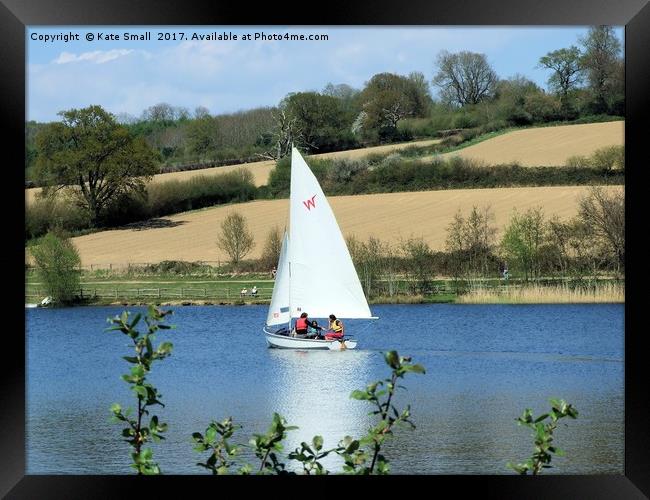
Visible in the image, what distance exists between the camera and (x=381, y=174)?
2382 inches

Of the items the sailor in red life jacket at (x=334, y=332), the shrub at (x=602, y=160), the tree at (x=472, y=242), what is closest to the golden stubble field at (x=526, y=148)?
the shrub at (x=602, y=160)

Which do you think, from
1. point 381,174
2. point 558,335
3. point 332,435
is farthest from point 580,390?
point 381,174

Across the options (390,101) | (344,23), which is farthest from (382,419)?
(390,101)

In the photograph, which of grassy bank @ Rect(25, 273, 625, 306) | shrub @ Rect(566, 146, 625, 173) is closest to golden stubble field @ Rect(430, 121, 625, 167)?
shrub @ Rect(566, 146, 625, 173)

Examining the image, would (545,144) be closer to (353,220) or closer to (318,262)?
(353,220)

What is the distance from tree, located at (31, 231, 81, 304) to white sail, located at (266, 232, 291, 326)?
22.5 meters

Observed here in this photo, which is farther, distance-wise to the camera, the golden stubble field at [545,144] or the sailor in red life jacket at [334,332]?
the golden stubble field at [545,144]

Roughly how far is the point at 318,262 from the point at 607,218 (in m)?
24.8

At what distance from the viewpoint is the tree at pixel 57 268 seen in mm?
48531

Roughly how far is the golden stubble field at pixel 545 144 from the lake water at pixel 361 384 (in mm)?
14043

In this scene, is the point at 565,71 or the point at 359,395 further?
the point at 565,71

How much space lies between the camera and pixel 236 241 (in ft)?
172

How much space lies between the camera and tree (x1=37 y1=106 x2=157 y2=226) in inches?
2303

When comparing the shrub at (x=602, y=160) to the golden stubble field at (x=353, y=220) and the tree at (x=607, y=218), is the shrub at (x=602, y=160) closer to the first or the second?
the golden stubble field at (x=353, y=220)
